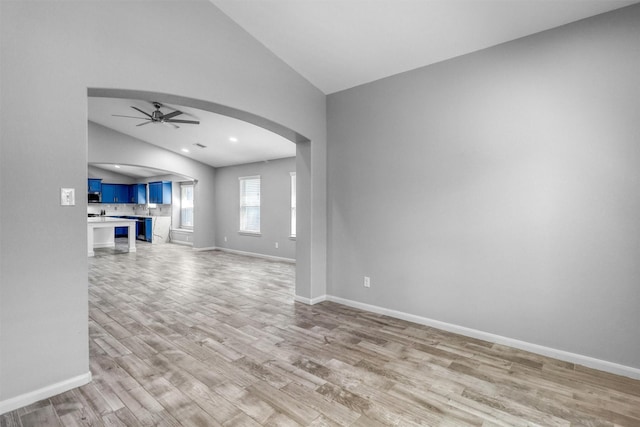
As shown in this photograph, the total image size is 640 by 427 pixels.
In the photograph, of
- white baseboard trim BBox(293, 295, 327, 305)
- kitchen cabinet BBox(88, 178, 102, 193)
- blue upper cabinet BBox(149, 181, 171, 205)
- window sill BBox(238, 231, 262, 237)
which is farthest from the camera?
kitchen cabinet BBox(88, 178, 102, 193)

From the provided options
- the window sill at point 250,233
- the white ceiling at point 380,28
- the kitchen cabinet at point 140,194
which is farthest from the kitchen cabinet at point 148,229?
the white ceiling at point 380,28

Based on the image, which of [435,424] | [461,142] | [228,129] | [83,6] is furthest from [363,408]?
[228,129]

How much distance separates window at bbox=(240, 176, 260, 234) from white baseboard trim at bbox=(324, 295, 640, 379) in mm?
4989

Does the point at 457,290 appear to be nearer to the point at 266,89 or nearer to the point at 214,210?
the point at 266,89

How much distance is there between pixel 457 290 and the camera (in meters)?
3.18

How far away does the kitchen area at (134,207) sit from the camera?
10.7 metres

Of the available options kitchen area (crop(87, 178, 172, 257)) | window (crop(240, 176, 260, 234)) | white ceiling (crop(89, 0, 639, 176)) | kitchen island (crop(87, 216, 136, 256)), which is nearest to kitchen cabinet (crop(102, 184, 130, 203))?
kitchen area (crop(87, 178, 172, 257))

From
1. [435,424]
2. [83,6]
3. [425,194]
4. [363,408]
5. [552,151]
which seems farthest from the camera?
[425,194]

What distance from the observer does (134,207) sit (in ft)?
43.2

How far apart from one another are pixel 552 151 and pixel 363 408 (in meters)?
2.61

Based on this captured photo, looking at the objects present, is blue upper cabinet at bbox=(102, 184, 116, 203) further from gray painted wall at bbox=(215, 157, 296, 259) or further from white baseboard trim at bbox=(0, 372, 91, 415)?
white baseboard trim at bbox=(0, 372, 91, 415)

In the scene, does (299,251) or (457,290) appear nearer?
(457,290)

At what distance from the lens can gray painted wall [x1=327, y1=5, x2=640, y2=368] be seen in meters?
2.42

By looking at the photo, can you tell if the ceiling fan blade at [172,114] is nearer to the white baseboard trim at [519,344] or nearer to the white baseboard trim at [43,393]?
the white baseboard trim at [43,393]
